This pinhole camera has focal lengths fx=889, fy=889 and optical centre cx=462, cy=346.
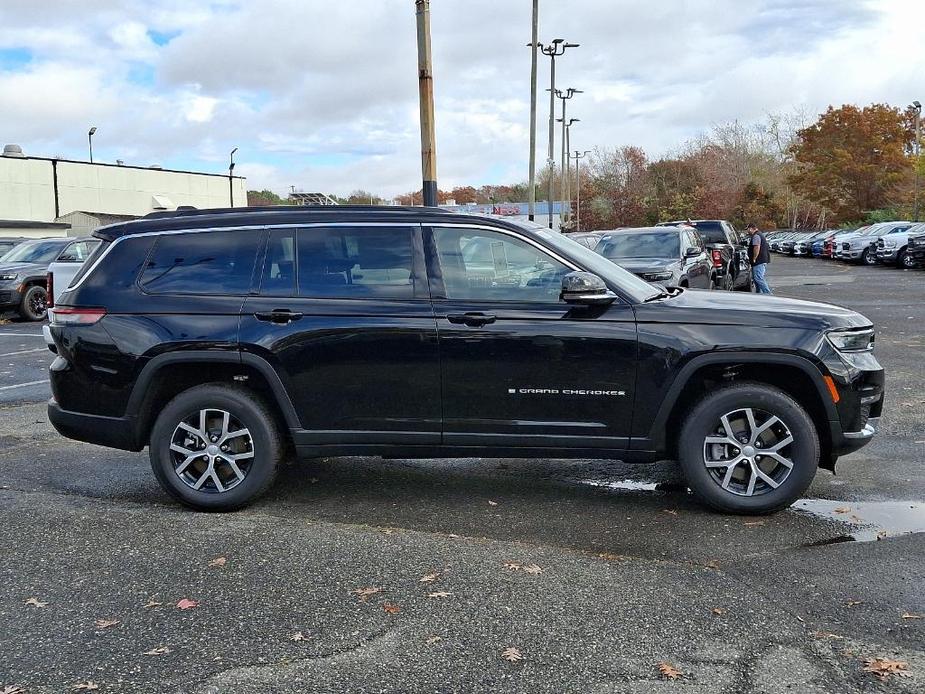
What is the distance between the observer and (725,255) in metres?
20.1

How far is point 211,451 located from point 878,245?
109 feet

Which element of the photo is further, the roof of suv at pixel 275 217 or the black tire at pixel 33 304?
the black tire at pixel 33 304

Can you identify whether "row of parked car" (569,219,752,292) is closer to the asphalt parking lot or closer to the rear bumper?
the asphalt parking lot

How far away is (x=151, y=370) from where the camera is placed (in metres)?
5.45

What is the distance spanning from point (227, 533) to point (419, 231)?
2117 mm

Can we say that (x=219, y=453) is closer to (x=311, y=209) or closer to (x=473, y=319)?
(x=311, y=209)

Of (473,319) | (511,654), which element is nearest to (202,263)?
(473,319)

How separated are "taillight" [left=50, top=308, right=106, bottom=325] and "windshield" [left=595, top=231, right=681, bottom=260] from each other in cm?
1126

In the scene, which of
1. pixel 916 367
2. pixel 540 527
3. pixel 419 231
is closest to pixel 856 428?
pixel 540 527

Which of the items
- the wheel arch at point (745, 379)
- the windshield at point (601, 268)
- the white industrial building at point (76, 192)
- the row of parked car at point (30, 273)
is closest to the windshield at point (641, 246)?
the row of parked car at point (30, 273)

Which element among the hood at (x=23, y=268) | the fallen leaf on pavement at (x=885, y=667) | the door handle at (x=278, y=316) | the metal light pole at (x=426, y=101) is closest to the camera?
the fallen leaf on pavement at (x=885, y=667)

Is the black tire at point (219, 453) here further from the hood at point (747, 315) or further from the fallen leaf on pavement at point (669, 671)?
the fallen leaf on pavement at point (669, 671)

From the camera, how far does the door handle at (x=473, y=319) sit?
5.25m

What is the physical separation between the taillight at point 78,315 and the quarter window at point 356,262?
4.26ft
